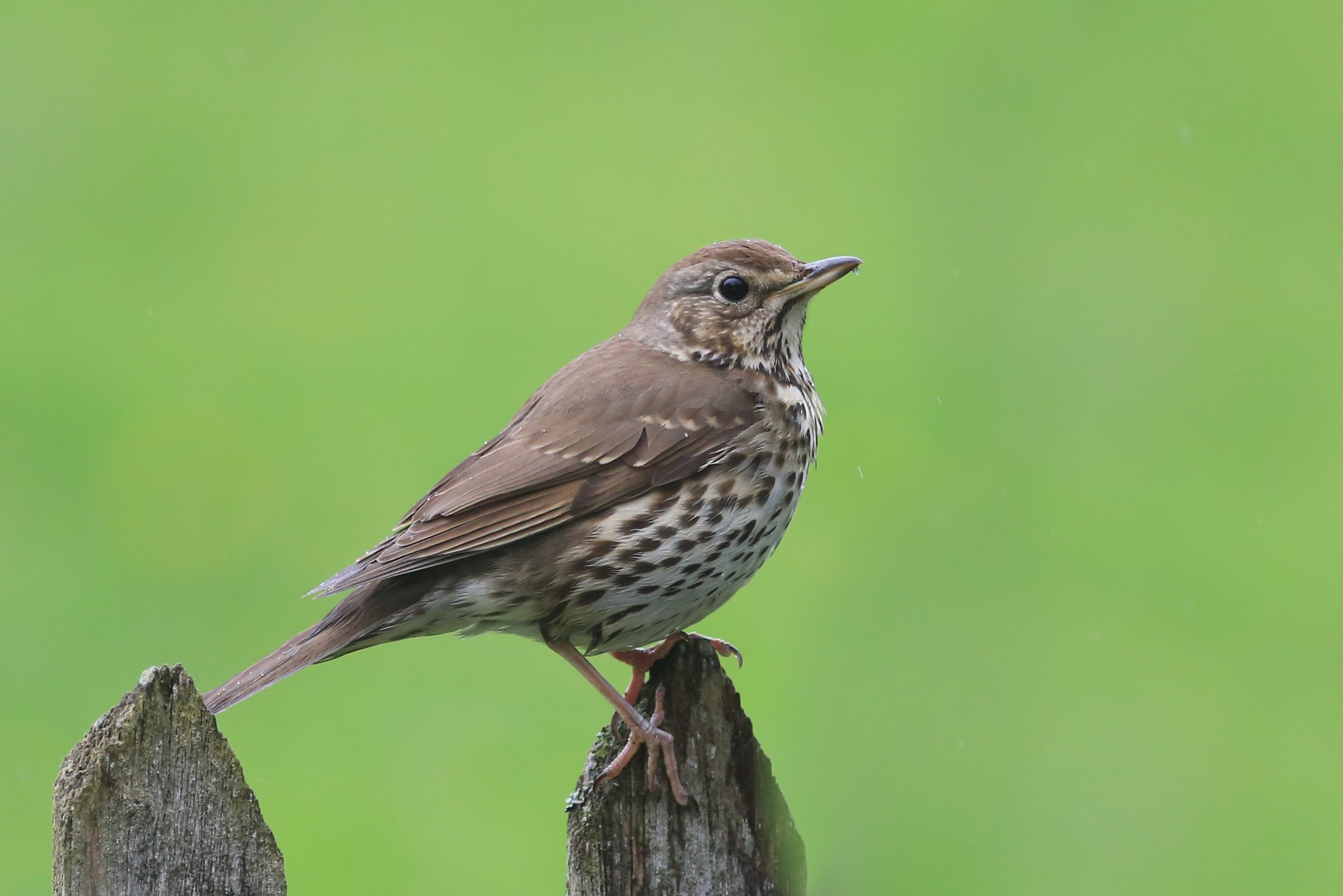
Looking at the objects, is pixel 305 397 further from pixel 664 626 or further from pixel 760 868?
pixel 760 868

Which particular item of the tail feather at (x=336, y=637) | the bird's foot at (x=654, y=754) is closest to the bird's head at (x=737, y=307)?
the tail feather at (x=336, y=637)

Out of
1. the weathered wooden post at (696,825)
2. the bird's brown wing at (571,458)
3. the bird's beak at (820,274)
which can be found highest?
the bird's beak at (820,274)

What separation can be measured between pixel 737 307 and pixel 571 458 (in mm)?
873

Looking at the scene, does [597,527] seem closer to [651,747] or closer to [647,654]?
[647,654]

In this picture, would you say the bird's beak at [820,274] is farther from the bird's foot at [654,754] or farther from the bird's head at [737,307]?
the bird's foot at [654,754]

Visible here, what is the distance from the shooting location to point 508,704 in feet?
→ 24.2

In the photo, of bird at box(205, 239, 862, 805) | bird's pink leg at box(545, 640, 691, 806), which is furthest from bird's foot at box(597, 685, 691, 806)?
bird at box(205, 239, 862, 805)

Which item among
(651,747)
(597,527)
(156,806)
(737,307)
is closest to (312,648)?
(597,527)

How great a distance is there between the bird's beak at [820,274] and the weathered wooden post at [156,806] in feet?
8.20

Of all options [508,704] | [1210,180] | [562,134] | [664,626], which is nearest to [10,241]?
[562,134]

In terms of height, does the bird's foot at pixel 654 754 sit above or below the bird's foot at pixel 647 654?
below

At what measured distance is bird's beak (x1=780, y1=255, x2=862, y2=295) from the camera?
498 centimetres

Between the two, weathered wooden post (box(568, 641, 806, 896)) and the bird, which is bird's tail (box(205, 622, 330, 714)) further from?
weathered wooden post (box(568, 641, 806, 896))

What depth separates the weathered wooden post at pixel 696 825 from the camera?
11.5ft
